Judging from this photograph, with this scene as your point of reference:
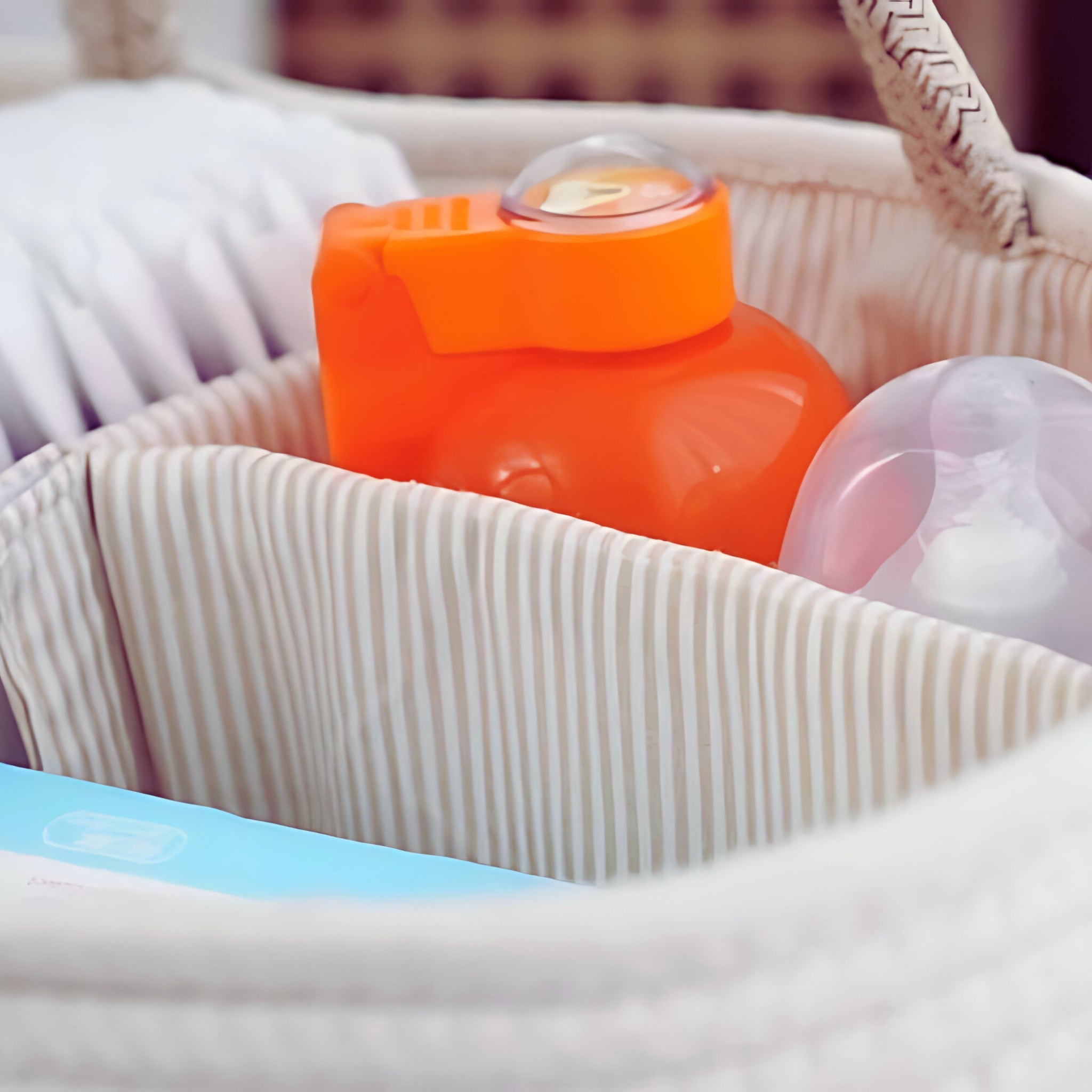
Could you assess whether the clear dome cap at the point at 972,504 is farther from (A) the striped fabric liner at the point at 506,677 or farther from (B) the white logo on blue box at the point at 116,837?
(B) the white logo on blue box at the point at 116,837

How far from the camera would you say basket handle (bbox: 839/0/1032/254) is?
284 millimetres

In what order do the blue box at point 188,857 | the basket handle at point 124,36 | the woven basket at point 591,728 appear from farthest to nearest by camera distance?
the basket handle at point 124,36, the blue box at point 188,857, the woven basket at point 591,728

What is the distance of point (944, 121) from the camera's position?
295mm

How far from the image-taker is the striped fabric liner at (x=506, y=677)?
23 cm

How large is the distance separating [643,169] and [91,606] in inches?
7.1

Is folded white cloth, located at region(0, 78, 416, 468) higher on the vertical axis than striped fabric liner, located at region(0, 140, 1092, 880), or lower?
higher

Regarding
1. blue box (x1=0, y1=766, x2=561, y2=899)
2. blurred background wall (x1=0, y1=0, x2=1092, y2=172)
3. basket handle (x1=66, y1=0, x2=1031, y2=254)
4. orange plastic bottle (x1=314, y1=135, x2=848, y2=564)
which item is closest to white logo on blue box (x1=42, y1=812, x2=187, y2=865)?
blue box (x1=0, y1=766, x2=561, y2=899)

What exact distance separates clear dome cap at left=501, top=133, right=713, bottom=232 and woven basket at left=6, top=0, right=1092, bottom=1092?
0.18 feet

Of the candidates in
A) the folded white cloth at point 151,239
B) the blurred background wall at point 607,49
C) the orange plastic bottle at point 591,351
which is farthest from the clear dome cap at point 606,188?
the blurred background wall at point 607,49

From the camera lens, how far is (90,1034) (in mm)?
144

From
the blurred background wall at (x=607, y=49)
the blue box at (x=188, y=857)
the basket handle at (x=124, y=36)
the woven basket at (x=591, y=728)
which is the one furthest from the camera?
the blurred background wall at (x=607, y=49)

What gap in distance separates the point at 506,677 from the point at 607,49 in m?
1.15

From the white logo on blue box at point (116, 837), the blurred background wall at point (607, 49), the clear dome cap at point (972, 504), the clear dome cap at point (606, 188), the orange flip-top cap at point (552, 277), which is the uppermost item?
the clear dome cap at point (606, 188)

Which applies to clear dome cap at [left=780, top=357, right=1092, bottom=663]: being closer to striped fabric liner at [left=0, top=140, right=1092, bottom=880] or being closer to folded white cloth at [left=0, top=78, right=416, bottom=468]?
striped fabric liner at [left=0, top=140, right=1092, bottom=880]
